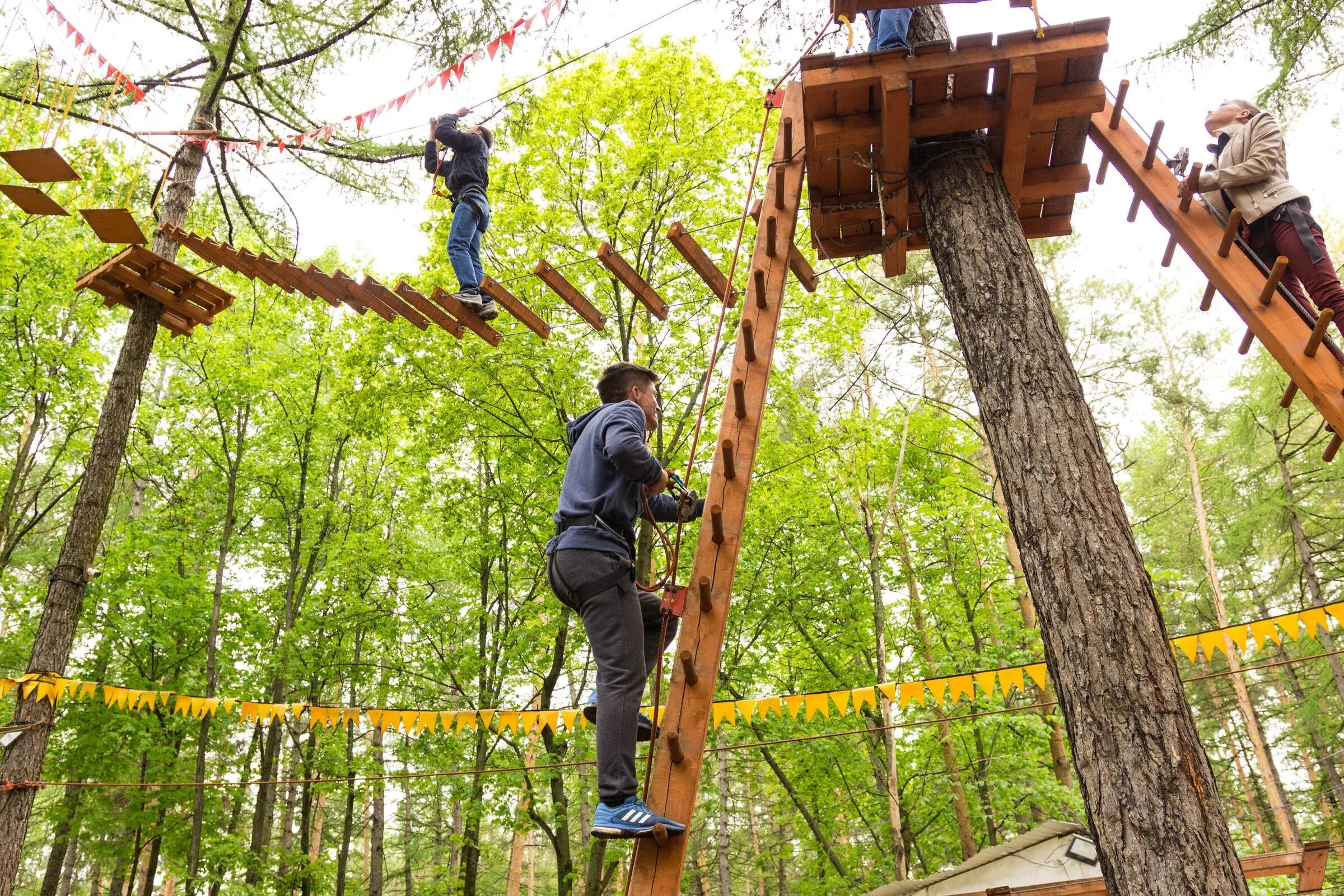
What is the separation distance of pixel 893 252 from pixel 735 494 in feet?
6.66

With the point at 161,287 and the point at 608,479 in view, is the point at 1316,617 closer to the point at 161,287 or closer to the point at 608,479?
the point at 608,479

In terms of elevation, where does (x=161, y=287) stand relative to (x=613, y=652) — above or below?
above

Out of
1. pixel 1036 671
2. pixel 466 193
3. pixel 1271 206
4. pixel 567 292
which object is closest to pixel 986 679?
pixel 1036 671

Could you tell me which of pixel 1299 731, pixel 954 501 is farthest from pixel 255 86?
pixel 1299 731

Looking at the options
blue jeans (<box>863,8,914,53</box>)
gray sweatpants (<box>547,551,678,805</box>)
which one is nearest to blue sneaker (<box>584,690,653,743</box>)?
gray sweatpants (<box>547,551,678,805</box>)

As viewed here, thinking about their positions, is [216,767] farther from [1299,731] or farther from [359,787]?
[1299,731]

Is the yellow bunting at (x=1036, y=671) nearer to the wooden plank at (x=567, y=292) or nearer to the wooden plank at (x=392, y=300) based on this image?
the wooden plank at (x=567, y=292)

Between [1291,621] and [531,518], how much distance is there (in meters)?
8.75

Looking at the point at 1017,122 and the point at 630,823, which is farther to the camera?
the point at 1017,122

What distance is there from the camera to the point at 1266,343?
3.38 m

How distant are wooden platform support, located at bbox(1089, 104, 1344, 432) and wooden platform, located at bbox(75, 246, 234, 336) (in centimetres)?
668

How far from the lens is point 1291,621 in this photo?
228 inches

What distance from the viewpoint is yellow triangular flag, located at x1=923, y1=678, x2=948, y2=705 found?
639cm

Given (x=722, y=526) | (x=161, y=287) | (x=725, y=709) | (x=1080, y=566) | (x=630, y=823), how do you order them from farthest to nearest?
1. (x=161, y=287)
2. (x=725, y=709)
3. (x=722, y=526)
4. (x=1080, y=566)
5. (x=630, y=823)
